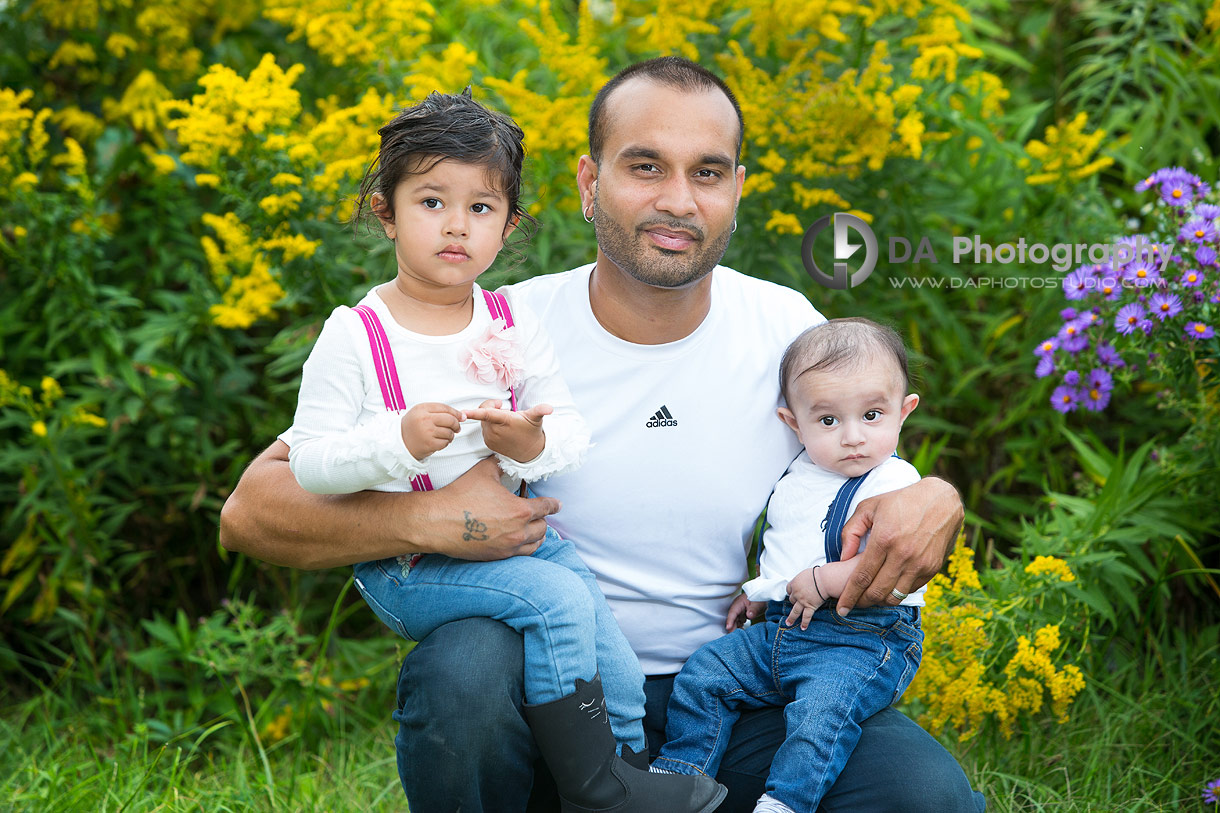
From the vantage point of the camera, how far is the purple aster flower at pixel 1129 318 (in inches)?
93.3

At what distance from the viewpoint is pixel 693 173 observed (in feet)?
6.60

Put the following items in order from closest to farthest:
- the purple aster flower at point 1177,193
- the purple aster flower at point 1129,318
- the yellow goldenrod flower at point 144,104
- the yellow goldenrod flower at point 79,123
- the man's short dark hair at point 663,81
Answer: the man's short dark hair at point 663,81
the purple aster flower at point 1129,318
the purple aster flower at point 1177,193
the yellow goldenrod flower at point 144,104
the yellow goldenrod flower at point 79,123

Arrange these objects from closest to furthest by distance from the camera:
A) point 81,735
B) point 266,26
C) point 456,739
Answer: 1. point 456,739
2. point 81,735
3. point 266,26

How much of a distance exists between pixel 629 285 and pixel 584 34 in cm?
133

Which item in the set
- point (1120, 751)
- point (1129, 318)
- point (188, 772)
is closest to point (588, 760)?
point (1120, 751)

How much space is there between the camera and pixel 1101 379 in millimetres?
2521

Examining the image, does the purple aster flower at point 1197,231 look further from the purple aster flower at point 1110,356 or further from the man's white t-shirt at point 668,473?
the man's white t-shirt at point 668,473

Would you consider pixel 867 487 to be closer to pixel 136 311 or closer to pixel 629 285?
pixel 629 285

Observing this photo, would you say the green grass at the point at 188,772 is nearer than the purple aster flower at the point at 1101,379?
Yes

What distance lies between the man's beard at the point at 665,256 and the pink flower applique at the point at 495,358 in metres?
0.32

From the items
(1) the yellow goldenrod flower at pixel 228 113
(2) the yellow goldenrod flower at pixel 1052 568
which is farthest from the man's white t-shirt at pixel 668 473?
(1) the yellow goldenrod flower at pixel 228 113

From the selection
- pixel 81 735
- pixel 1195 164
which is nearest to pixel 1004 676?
pixel 1195 164

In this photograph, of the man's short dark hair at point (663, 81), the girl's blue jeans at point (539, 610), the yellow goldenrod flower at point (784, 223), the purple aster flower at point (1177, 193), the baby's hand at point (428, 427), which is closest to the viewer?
the baby's hand at point (428, 427)

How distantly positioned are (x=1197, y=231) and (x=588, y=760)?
179cm
